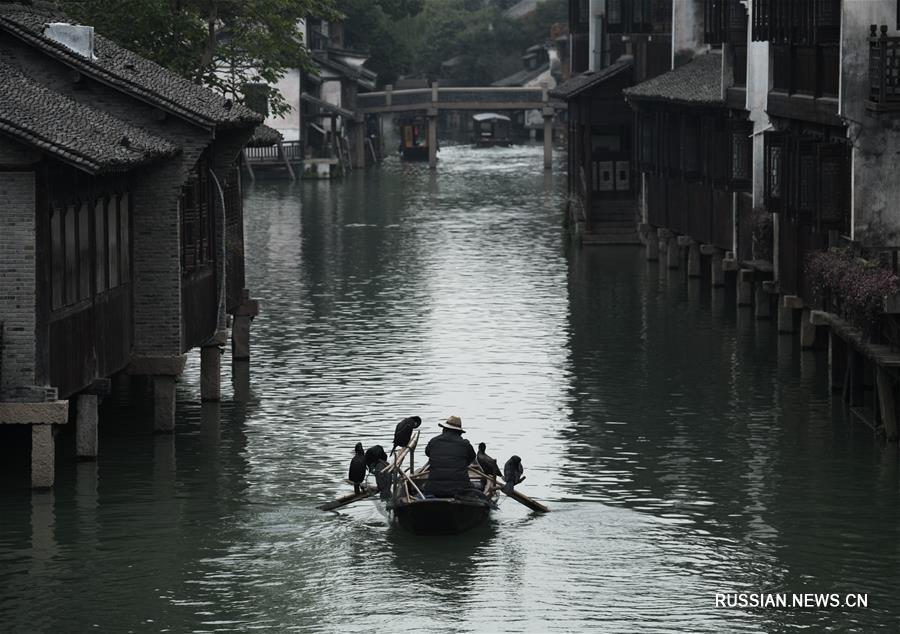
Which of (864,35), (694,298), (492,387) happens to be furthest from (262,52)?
(864,35)

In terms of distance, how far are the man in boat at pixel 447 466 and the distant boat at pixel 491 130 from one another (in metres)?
119

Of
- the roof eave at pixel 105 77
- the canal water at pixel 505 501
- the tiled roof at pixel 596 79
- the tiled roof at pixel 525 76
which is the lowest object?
the canal water at pixel 505 501

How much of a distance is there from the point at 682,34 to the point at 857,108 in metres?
24.7

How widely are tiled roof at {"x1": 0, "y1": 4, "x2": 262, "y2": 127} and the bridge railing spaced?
253 feet

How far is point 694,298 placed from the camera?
4762 centimetres

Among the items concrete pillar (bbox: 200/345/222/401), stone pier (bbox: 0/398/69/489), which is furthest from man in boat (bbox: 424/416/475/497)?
concrete pillar (bbox: 200/345/222/401)

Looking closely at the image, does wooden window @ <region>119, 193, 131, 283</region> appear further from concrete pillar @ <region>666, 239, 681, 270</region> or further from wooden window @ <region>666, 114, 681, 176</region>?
concrete pillar @ <region>666, 239, 681, 270</region>

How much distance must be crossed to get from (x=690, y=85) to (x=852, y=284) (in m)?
21.7

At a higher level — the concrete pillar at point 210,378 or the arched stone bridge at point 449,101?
the arched stone bridge at point 449,101

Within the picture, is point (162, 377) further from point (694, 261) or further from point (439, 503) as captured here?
point (694, 261)

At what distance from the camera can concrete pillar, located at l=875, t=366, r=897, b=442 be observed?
2783 centimetres

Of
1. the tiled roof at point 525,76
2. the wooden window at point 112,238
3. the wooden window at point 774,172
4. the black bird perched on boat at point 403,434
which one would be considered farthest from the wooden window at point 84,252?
the tiled roof at point 525,76

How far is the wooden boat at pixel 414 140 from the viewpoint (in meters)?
120

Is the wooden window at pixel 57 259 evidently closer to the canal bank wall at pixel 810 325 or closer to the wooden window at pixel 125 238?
the wooden window at pixel 125 238
